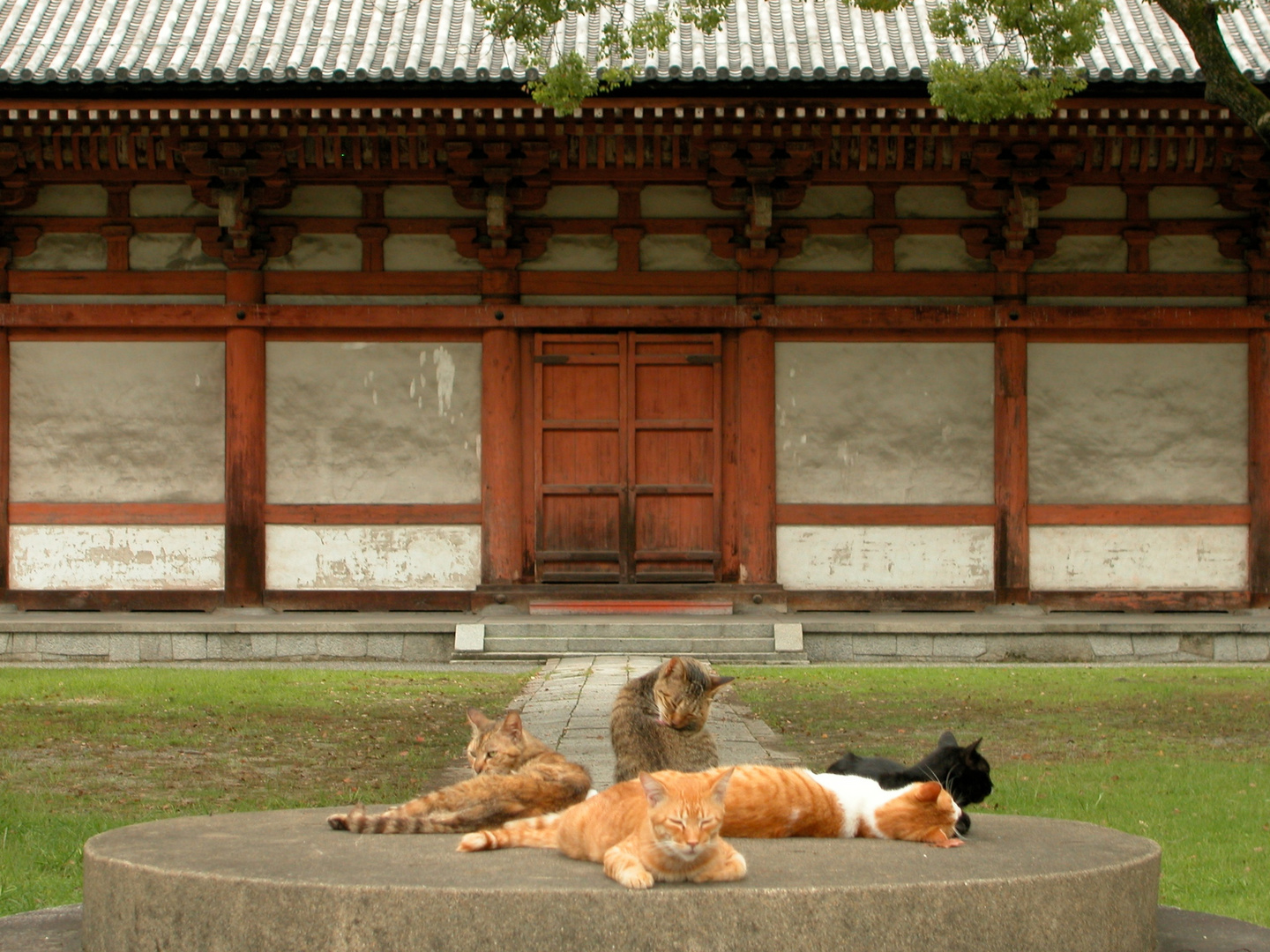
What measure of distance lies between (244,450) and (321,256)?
206 centimetres

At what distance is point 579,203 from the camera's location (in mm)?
14695

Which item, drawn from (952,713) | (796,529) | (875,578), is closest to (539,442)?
(796,529)

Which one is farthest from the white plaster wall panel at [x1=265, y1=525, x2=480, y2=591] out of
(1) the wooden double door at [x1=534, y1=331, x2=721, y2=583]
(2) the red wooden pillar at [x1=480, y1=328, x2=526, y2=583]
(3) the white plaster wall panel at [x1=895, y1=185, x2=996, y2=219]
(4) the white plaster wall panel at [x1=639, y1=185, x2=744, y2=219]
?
(3) the white plaster wall panel at [x1=895, y1=185, x2=996, y2=219]

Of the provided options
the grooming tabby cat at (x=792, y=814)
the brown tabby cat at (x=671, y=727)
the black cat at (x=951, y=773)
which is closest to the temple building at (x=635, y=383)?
the brown tabby cat at (x=671, y=727)

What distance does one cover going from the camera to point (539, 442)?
14750 millimetres

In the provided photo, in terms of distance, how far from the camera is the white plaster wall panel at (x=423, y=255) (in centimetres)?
1466

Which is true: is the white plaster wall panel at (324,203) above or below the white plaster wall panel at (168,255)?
above

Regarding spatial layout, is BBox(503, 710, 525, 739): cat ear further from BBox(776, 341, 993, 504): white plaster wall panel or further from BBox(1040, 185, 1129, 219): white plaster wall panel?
BBox(1040, 185, 1129, 219): white plaster wall panel

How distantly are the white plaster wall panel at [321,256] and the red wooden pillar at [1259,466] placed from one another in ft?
29.1

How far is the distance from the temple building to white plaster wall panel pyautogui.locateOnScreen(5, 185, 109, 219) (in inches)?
1.8

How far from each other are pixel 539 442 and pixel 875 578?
11.7 ft

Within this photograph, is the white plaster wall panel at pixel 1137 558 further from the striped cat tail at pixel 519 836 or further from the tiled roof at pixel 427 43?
the striped cat tail at pixel 519 836

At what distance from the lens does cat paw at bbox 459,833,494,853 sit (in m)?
4.32

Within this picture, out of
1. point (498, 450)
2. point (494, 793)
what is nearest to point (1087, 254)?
point (498, 450)
